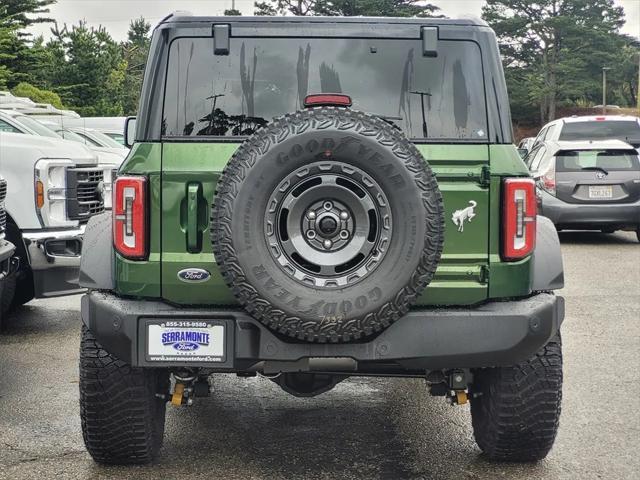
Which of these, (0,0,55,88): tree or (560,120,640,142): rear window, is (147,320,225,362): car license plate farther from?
(0,0,55,88): tree

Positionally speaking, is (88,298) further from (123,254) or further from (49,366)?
(49,366)

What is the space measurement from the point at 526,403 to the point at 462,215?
909mm

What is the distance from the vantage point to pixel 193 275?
406 cm

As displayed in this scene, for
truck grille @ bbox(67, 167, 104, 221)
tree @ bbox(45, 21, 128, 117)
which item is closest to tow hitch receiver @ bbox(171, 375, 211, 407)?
truck grille @ bbox(67, 167, 104, 221)

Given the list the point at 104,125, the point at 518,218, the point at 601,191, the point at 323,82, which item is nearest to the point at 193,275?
the point at 323,82

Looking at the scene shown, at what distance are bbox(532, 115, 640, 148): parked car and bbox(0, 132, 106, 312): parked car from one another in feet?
32.4

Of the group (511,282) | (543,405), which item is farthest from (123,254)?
(543,405)

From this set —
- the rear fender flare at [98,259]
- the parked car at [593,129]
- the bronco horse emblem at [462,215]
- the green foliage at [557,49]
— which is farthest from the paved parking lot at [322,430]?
the green foliage at [557,49]

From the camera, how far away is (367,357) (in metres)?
3.96

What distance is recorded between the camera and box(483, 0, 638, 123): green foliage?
226 feet

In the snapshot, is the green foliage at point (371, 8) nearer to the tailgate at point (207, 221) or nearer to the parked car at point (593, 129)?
the parked car at point (593, 129)

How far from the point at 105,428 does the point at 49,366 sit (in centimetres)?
247

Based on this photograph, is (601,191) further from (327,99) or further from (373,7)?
(373,7)

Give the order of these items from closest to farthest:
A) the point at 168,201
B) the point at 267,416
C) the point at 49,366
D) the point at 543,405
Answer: the point at 168,201 < the point at 543,405 < the point at 267,416 < the point at 49,366
